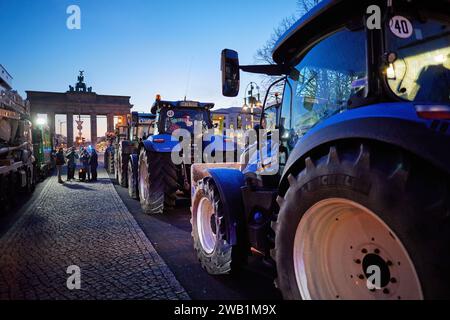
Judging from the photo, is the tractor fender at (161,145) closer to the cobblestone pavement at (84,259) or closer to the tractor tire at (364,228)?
the cobblestone pavement at (84,259)

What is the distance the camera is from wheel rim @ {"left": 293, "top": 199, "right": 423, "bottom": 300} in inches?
65.0

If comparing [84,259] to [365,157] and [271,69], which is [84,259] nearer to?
[271,69]

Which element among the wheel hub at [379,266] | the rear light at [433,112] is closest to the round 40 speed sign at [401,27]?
the rear light at [433,112]

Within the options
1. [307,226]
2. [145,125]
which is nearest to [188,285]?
[307,226]

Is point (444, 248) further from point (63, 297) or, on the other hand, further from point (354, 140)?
point (63, 297)

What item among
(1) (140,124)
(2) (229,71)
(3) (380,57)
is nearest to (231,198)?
(2) (229,71)

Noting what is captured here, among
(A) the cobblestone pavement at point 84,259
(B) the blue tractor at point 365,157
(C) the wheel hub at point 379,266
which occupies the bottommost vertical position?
(A) the cobblestone pavement at point 84,259

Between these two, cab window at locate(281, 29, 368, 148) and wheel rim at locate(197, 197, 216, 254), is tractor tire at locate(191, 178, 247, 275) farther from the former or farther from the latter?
cab window at locate(281, 29, 368, 148)

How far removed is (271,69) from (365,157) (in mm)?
1910

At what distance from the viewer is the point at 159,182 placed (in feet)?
23.2

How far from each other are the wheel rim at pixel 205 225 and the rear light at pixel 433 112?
2.70m

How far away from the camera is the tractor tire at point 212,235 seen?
3.33 metres

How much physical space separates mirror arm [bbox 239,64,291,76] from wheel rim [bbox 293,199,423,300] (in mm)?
1731
